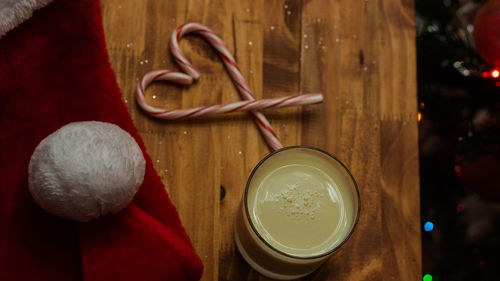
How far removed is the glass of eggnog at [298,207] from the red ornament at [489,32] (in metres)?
0.38

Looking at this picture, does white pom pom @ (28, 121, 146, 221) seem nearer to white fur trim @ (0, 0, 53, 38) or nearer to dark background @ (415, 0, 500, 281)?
white fur trim @ (0, 0, 53, 38)

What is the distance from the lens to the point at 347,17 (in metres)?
0.85

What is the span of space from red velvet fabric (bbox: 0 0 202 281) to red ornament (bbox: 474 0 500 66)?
0.63 metres

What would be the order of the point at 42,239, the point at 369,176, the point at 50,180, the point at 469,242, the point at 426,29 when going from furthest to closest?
the point at 469,242 < the point at 426,29 < the point at 369,176 < the point at 42,239 < the point at 50,180

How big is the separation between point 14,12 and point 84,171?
0.27 meters

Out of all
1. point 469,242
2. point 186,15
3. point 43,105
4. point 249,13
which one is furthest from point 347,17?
point 469,242

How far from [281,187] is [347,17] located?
0.37 meters

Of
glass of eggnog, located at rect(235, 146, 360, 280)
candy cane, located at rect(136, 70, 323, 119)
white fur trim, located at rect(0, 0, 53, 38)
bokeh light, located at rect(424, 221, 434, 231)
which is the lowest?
bokeh light, located at rect(424, 221, 434, 231)

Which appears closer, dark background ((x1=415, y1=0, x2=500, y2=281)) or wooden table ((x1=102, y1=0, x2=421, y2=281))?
wooden table ((x1=102, y1=0, x2=421, y2=281))

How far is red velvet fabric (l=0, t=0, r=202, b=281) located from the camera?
0.68 m

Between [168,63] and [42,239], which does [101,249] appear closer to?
[42,239]

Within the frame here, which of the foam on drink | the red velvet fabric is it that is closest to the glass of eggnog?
the foam on drink

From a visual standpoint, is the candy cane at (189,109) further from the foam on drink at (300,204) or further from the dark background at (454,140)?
the dark background at (454,140)

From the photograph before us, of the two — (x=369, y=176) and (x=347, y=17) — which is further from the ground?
(x=347, y=17)
